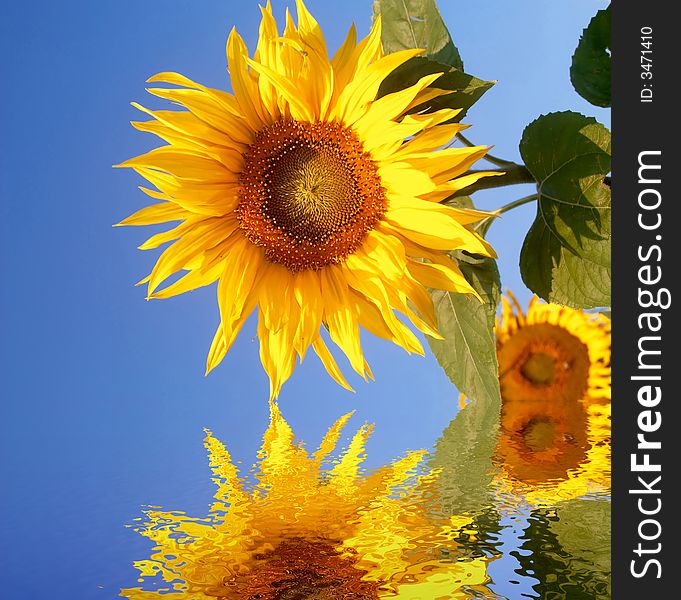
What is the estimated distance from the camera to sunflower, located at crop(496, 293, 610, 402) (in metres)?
2.08

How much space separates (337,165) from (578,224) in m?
0.36

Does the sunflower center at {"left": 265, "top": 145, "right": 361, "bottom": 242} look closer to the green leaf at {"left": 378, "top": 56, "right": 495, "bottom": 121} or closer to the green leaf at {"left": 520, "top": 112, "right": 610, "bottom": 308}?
the green leaf at {"left": 378, "top": 56, "right": 495, "bottom": 121}

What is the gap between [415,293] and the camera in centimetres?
109

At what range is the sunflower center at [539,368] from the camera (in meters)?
2.04

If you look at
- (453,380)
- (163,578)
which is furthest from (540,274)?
(163,578)

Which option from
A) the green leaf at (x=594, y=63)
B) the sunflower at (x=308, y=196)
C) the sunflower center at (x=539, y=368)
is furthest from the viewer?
the sunflower center at (x=539, y=368)

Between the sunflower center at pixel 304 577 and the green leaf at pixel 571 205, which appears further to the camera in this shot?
the green leaf at pixel 571 205

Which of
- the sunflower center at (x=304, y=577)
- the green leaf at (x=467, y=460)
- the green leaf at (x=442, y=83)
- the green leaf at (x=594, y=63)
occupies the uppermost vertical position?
the green leaf at (x=594, y=63)

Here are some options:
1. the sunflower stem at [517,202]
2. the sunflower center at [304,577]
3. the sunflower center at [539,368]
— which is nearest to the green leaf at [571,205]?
the sunflower stem at [517,202]

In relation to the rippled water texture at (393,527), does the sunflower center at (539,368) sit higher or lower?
higher

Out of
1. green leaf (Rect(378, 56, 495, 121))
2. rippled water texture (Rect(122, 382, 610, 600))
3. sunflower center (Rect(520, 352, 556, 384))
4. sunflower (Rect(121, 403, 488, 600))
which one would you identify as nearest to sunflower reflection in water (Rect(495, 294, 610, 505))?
sunflower center (Rect(520, 352, 556, 384))

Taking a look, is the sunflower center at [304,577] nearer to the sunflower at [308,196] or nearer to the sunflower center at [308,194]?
the sunflower at [308,196]

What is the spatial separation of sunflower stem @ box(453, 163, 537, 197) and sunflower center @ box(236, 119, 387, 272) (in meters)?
0.12

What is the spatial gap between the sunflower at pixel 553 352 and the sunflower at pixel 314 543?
0.87 m
